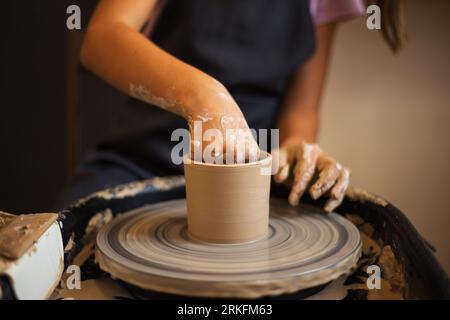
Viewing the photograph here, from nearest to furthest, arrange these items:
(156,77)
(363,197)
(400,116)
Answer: (156,77) < (363,197) < (400,116)

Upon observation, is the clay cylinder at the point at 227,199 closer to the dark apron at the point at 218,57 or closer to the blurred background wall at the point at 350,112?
the dark apron at the point at 218,57

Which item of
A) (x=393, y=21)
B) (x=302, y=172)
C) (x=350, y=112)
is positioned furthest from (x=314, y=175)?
(x=350, y=112)

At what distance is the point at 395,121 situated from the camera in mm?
2109

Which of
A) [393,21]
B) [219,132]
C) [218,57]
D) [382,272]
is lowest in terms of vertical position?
[382,272]

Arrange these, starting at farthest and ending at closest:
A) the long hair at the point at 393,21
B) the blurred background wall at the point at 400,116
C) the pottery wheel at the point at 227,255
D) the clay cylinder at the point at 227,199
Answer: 1. the blurred background wall at the point at 400,116
2. the long hair at the point at 393,21
3. the clay cylinder at the point at 227,199
4. the pottery wheel at the point at 227,255

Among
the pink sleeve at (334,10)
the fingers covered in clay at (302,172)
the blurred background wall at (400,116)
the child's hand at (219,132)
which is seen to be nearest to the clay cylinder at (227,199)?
the child's hand at (219,132)

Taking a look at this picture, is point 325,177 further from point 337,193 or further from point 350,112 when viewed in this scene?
point 350,112

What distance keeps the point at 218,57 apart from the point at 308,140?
0.42 meters

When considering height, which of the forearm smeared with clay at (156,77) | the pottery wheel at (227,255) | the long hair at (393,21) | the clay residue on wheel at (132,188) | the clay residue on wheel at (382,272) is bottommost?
the clay residue on wheel at (382,272)

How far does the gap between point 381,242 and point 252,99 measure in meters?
0.70

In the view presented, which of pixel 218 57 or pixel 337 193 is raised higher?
pixel 218 57

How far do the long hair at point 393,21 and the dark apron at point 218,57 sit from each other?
294 mm

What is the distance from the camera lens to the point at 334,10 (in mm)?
1593

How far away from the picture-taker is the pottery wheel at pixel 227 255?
698 mm
